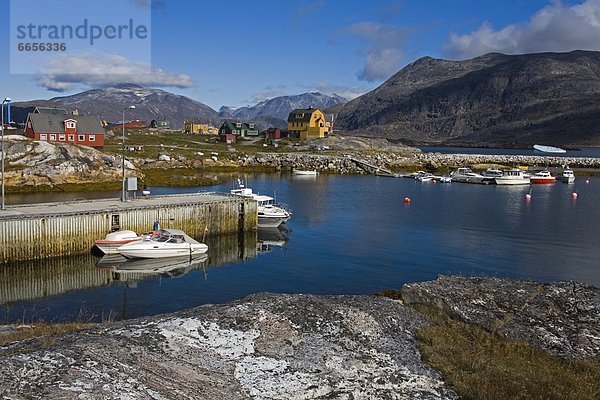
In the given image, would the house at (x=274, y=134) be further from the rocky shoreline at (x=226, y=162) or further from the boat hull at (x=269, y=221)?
the boat hull at (x=269, y=221)

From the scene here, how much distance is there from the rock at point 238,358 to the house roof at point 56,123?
86.5 meters

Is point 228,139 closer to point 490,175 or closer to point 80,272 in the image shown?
point 490,175

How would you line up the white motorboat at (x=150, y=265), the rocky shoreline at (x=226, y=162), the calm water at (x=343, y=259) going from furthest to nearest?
the rocky shoreline at (x=226, y=162)
the white motorboat at (x=150, y=265)
the calm water at (x=343, y=259)

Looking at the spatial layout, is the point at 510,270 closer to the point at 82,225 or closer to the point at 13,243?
the point at 82,225

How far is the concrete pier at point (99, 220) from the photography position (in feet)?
114

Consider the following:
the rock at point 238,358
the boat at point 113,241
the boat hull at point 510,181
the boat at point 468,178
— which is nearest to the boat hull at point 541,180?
the boat hull at point 510,181

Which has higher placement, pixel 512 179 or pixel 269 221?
pixel 512 179

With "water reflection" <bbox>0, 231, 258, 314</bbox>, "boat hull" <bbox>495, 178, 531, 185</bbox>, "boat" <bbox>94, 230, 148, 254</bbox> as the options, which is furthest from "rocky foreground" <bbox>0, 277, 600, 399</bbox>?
"boat hull" <bbox>495, 178, 531, 185</bbox>

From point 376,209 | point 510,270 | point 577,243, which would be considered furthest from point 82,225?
point 577,243

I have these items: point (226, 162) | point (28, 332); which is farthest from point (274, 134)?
point (28, 332)

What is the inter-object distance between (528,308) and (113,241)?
27.9 meters

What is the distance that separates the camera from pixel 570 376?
1445cm

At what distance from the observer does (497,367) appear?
48.5 feet

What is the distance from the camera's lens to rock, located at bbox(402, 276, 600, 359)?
16.9 m
